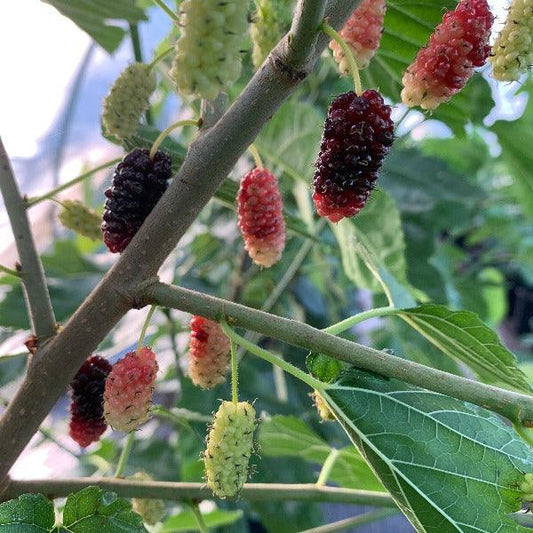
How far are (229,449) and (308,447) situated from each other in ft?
1.30

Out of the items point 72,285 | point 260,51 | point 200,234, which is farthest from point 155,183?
point 200,234

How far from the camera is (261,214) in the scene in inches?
18.3

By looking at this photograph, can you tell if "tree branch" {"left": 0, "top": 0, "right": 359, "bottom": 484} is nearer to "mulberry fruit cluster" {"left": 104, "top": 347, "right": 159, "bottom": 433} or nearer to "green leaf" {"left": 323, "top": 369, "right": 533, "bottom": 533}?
"mulberry fruit cluster" {"left": 104, "top": 347, "right": 159, "bottom": 433}

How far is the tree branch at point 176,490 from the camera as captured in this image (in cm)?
47

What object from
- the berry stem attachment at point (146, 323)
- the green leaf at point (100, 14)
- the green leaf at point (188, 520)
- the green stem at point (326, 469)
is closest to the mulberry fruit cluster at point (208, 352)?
the berry stem attachment at point (146, 323)

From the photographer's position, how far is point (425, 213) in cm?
135

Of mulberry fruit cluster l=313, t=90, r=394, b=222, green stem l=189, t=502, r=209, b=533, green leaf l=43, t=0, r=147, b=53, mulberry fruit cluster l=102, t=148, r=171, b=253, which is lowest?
green stem l=189, t=502, r=209, b=533

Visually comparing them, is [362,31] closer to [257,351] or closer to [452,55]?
[452,55]

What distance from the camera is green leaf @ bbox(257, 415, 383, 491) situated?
0.71 m

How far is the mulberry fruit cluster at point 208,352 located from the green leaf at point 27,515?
13 cm

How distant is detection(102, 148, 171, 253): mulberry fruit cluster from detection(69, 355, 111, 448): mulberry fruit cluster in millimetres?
117

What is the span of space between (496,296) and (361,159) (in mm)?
1943

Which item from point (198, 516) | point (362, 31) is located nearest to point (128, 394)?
point (198, 516)

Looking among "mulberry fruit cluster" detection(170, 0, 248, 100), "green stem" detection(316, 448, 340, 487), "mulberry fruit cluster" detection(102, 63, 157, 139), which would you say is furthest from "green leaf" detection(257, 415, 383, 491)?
"mulberry fruit cluster" detection(170, 0, 248, 100)
